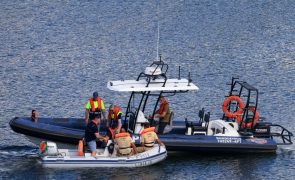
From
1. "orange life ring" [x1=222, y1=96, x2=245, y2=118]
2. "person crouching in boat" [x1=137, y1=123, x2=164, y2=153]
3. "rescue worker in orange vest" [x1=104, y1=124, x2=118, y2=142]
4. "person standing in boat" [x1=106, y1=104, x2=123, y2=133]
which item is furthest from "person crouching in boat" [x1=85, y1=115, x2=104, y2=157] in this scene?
"orange life ring" [x1=222, y1=96, x2=245, y2=118]

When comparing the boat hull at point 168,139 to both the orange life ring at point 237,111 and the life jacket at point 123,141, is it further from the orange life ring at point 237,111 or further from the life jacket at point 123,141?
the orange life ring at point 237,111

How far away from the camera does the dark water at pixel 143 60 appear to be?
116 feet

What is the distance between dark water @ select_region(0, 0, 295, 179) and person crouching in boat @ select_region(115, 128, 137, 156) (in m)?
0.63

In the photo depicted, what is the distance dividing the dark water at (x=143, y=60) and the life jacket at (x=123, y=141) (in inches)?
27.8

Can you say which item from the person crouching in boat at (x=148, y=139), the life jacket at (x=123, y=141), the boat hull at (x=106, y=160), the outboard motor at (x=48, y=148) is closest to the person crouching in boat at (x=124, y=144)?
the life jacket at (x=123, y=141)

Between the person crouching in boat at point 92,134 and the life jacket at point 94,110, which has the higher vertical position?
the life jacket at point 94,110

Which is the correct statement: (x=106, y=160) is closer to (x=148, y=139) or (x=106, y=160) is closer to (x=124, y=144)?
(x=124, y=144)

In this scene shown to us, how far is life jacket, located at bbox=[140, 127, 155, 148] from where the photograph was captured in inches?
1352

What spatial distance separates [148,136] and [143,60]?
706 inches

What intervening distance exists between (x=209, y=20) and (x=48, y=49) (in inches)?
444

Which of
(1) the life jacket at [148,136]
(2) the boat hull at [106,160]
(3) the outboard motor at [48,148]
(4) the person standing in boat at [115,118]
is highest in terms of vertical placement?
(4) the person standing in boat at [115,118]

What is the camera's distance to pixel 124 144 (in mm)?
34125

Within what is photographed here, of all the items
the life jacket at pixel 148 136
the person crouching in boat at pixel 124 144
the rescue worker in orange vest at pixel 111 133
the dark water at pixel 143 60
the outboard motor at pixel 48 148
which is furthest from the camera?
the dark water at pixel 143 60

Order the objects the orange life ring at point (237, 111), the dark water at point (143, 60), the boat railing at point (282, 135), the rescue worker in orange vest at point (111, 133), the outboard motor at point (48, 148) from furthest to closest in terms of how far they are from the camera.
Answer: the orange life ring at point (237, 111)
the boat railing at point (282, 135)
the dark water at point (143, 60)
the rescue worker in orange vest at point (111, 133)
the outboard motor at point (48, 148)
